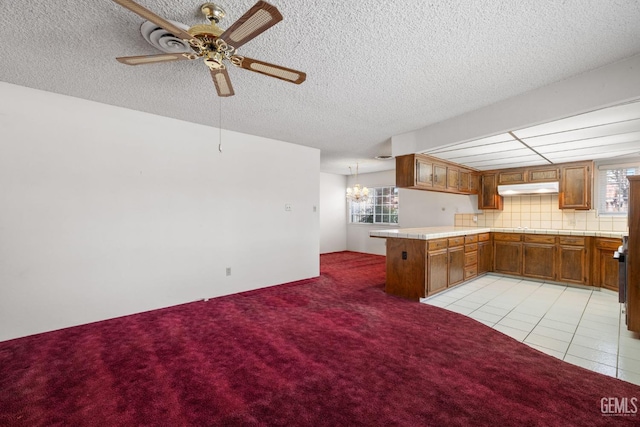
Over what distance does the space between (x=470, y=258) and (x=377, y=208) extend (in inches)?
153

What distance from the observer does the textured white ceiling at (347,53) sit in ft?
5.70

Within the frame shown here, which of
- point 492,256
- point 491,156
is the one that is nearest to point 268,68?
point 491,156

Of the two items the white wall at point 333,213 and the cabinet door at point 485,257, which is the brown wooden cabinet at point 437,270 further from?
the white wall at point 333,213

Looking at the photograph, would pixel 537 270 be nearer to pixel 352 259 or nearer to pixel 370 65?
pixel 352 259

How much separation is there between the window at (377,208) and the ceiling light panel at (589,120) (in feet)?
15.8

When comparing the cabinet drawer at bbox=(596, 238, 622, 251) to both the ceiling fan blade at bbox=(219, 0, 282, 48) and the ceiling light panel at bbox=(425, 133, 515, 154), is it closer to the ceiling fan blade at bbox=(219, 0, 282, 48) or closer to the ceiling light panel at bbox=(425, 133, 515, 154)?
the ceiling light panel at bbox=(425, 133, 515, 154)

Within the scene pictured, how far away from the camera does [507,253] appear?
5.18 m

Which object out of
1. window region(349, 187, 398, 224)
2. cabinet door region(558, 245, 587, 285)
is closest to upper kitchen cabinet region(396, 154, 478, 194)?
cabinet door region(558, 245, 587, 285)

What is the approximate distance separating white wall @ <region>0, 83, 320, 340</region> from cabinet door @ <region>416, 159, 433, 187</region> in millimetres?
2325

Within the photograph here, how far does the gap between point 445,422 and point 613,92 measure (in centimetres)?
292

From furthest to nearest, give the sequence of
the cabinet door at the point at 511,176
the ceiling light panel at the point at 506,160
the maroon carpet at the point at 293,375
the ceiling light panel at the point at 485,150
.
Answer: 1. the cabinet door at the point at 511,176
2. the ceiling light panel at the point at 506,160
3. the ceiling light panel at the point at 485,150
4. the maroon carpet at the point at 293,375

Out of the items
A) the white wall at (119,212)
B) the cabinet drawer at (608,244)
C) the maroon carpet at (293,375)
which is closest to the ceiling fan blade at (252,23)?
the maroon carpet at (293,375)

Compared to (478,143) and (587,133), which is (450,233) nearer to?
(478,143)

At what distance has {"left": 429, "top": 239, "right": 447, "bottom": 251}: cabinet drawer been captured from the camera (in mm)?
3834
